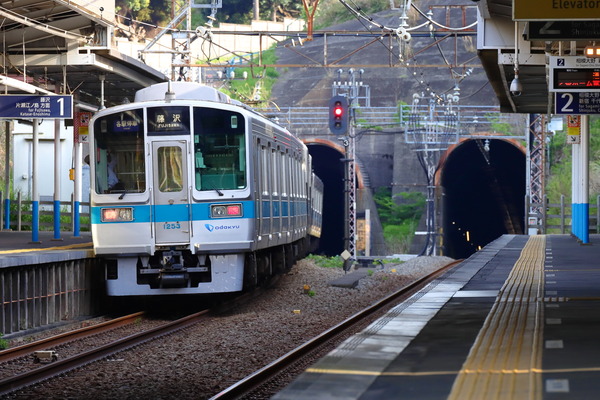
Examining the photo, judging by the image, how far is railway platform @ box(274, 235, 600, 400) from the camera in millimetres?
7195

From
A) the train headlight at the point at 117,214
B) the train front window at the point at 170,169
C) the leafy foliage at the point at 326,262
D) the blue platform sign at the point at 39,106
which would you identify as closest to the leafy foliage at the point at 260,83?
the leafy foliage at the point at 326,262

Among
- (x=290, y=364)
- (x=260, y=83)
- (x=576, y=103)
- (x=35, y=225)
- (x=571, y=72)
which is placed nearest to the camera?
(x=290, y=364)

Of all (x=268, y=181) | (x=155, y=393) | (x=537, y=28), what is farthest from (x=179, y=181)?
(x=155, y=393)

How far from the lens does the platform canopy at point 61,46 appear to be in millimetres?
18688

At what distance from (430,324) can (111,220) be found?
19.5 ft

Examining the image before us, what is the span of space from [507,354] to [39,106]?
12.5 meters

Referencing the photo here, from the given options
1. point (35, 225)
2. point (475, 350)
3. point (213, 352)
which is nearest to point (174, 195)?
point (213, 352)

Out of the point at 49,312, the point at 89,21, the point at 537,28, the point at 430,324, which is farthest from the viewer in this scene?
the point at 89,21

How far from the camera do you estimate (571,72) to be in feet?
64.7

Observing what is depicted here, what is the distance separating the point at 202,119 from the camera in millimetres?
15773

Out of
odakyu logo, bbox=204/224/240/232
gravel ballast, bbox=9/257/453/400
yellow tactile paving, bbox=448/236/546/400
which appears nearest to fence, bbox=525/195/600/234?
gravel ballast, bbox=9/257/453/400

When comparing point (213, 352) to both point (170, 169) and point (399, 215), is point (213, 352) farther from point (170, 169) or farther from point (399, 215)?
point (399, 215)

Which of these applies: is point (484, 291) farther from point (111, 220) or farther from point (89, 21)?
point (89, 21)

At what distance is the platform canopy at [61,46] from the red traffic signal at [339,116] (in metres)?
9.87
